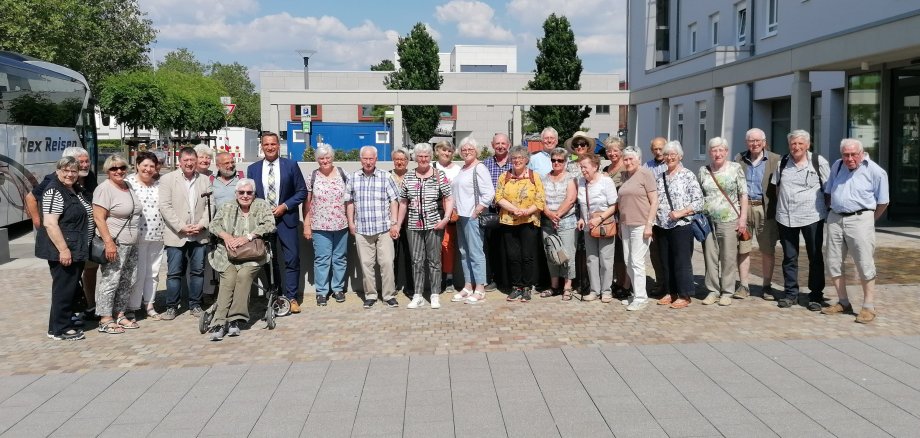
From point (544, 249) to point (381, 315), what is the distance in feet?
6.64

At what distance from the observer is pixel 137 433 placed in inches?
198

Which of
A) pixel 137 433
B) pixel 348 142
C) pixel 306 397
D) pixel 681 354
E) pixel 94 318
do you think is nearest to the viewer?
pixel 137 433

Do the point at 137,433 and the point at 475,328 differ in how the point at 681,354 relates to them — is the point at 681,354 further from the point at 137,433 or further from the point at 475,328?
the point at 137,433

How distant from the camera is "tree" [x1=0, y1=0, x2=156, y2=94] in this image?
32.8 metres

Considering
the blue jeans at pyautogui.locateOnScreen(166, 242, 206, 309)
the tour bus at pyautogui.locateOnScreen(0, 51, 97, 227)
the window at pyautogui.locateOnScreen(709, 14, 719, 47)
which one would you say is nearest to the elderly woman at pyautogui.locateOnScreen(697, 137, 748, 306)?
the blue jeans at pyautogui.locateOnScreen(166, 242, 206, 309)

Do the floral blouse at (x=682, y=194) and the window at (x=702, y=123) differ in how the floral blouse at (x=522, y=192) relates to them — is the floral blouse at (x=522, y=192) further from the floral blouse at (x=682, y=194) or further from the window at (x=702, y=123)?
the window at (x=702, y=123)

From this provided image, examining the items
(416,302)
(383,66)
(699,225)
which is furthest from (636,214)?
(383,66)

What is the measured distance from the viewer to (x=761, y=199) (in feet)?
28.5

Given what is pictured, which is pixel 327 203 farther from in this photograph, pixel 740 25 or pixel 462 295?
pixel 740 25

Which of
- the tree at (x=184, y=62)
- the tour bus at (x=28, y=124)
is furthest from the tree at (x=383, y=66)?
the tour bus at (x=28, y=124)

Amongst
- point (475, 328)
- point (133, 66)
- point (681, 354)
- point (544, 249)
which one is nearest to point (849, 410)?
point (681, 354)

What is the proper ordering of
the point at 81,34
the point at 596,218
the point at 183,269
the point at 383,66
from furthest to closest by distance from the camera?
the point at 383,66
the point at 81,34
the point at 596,218
the point at 183,269

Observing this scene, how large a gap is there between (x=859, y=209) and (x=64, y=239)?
7.24 metres

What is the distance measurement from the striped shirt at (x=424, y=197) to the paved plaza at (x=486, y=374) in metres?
0.94
